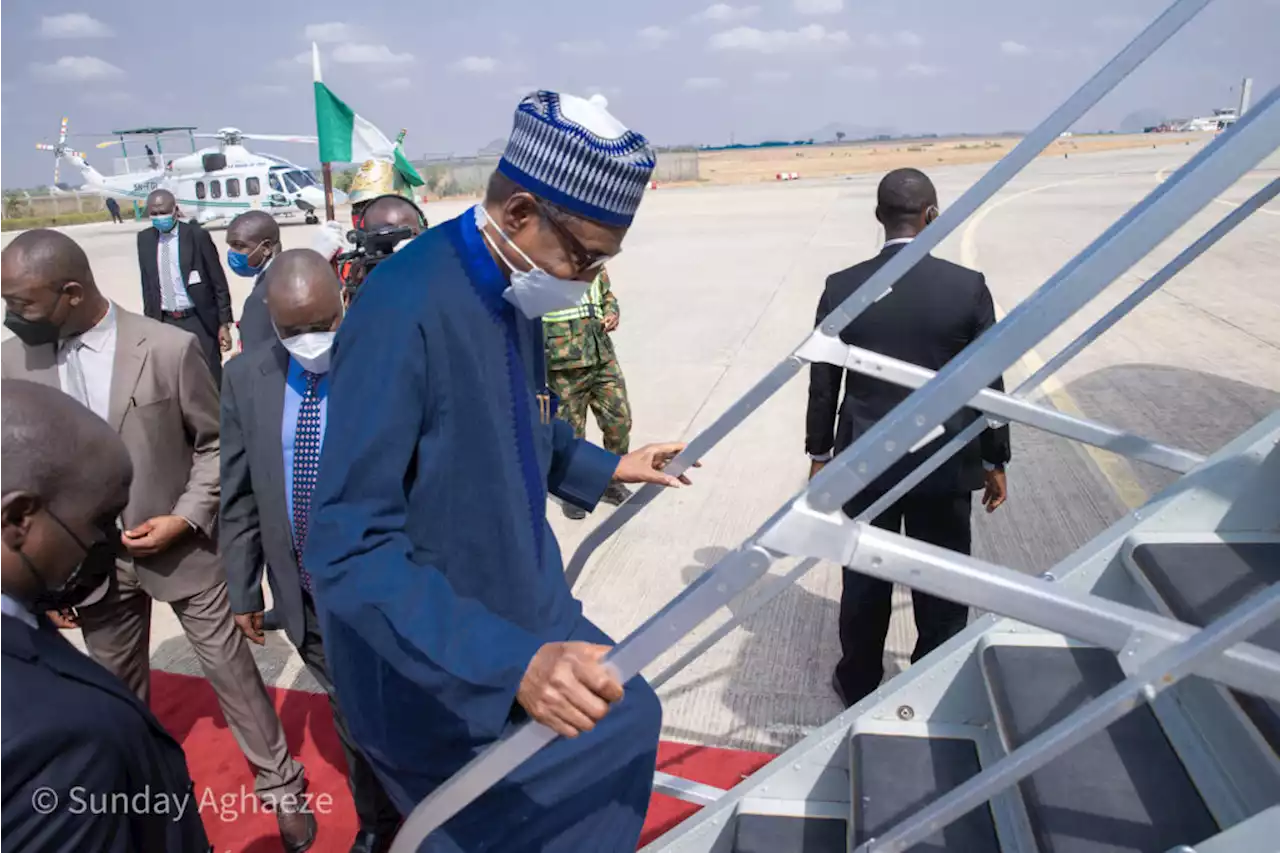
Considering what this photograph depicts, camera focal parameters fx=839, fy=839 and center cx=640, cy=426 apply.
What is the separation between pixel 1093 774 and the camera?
68.1 inches

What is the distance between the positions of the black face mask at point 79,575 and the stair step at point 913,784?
5.36 feet

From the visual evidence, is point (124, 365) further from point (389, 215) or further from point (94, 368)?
point (389, 215)

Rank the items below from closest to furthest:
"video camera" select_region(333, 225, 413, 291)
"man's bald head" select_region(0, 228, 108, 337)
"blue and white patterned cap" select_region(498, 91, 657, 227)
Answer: "blue and white patterned cap" select_region(498, 91, 657, 227) < "man's bald head" select_region(0, 228, 108, 337) < "video camera" select_region(333, 225, 413, 291)

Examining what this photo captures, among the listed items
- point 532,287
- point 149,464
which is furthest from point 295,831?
point 532,287

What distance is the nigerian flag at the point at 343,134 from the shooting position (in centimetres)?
517

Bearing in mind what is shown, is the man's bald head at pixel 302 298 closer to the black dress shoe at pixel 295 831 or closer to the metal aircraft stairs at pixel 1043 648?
the metal aircraft stairs at pixel 1043 648

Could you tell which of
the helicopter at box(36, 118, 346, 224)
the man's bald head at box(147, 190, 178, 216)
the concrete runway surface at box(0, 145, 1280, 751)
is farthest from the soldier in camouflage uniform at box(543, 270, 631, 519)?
the helicopter at box(36, 118, 346, 224)

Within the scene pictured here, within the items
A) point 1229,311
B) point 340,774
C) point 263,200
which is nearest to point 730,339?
point 1229,311

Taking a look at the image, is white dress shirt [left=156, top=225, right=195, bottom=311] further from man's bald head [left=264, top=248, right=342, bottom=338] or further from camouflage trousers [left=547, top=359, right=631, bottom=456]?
man's bald head [left=264, top=248, right=342, bottom=338]

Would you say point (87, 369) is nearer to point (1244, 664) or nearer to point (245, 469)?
point (245, 469)

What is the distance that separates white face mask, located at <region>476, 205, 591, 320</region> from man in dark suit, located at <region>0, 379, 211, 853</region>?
709mm

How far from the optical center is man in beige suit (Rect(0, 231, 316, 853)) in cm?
246

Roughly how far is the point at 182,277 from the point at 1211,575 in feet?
22.3

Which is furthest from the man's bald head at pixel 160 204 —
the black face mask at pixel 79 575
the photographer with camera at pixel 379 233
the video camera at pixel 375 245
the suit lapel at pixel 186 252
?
the black face mask at pixel 79 575
